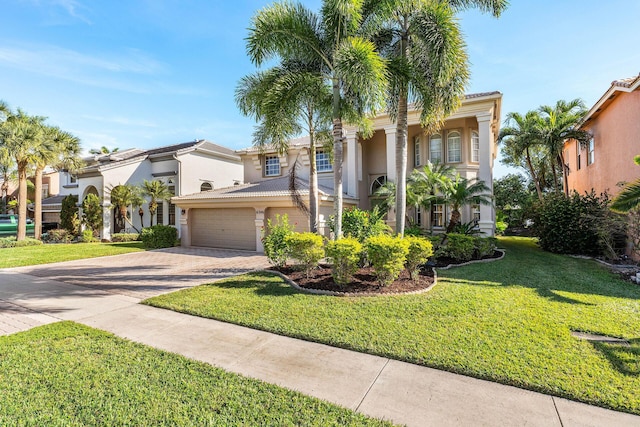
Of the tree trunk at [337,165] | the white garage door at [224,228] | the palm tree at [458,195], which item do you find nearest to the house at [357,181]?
the white garage door at [224,228]

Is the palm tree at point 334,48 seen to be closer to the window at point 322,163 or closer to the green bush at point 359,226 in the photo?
the green bush at point 359,226

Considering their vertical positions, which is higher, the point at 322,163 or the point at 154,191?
the point at 322,163

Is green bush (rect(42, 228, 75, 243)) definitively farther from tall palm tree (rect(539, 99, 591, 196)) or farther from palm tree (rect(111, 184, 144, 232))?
tall palm tree (rect(539, 99, 591, 196))

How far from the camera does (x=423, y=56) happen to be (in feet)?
29.9

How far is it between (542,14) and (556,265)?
28.0ft

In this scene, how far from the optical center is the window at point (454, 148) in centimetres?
1792

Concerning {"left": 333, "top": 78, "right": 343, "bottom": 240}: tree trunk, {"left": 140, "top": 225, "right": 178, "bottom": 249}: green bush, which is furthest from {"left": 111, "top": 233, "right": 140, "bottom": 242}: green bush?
{"left": 333, "top": 78, "right": 343, "bottom": 240}: tree trunk

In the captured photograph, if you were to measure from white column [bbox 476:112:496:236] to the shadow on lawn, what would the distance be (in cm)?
1107

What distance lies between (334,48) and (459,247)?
8.36 metres

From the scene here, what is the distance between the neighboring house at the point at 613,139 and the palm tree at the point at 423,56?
6747mm

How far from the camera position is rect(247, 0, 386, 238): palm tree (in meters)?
7.70

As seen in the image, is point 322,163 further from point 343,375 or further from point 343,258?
point 343,375

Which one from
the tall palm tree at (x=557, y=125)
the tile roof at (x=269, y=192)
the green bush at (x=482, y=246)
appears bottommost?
the green bush at (x=482, y=246)

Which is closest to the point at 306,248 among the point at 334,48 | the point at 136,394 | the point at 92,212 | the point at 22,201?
the point at 136,394
